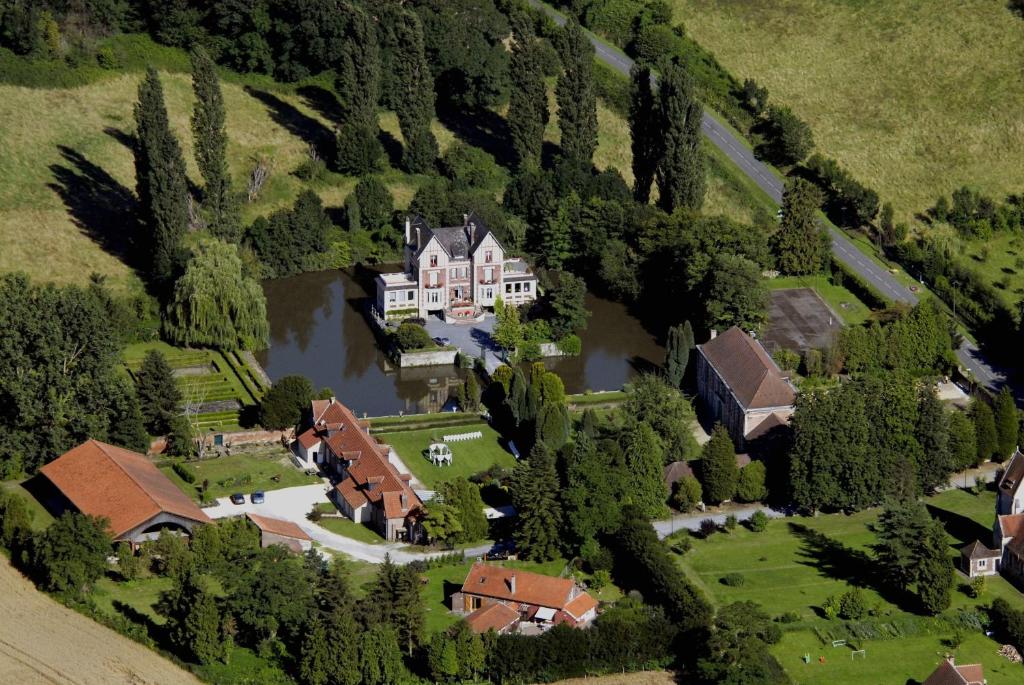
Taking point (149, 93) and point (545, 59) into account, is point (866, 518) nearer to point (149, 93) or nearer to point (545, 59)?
point (149, 93)

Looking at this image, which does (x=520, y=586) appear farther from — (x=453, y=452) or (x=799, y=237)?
(x=799, y=237)

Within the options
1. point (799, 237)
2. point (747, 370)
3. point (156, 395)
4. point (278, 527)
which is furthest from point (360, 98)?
point (278, 527)

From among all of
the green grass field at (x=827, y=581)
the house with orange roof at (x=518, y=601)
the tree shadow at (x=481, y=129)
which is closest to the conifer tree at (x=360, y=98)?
the tree shadow at (x=481, y=129)

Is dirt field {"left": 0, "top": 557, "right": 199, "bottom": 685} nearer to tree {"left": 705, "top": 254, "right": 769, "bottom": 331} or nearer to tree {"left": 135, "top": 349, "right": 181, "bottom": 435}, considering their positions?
tree {"left": 135, "top": 349, "right": 181, "bottom": 435}

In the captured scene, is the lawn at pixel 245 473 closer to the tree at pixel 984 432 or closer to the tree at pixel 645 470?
the tree at pixel 645 470

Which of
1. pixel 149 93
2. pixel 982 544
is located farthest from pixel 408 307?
pixel 982 544

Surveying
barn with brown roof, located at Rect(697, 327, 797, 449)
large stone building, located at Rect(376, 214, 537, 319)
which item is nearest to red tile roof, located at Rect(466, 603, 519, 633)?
barn with brown roof, located at Rect(697, 327, 797, 449)

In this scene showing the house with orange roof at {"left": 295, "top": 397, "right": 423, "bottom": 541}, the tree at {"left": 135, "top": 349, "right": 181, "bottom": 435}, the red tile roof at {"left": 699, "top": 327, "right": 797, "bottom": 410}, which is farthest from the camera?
the red tile roof at {"left": 699, "top": 327, "right": 797, "bottom": 410}
